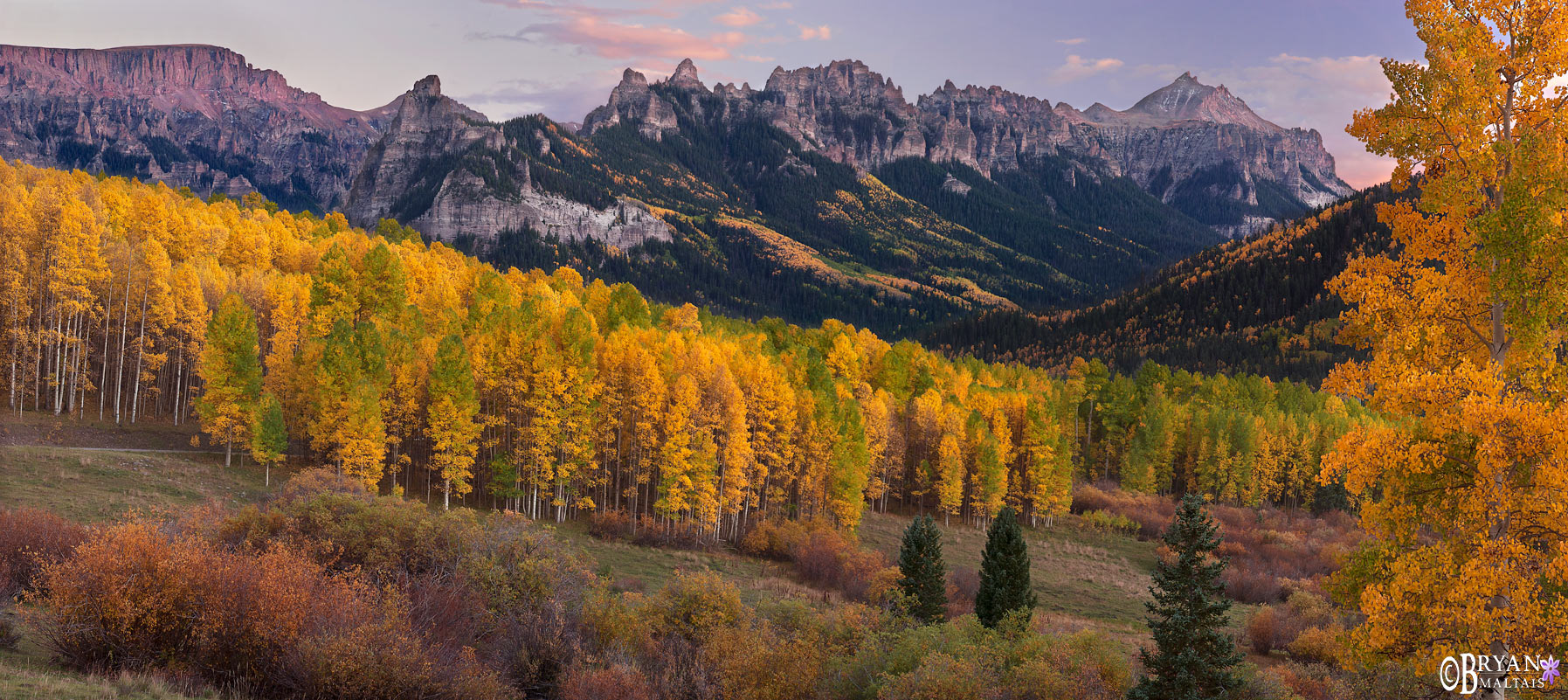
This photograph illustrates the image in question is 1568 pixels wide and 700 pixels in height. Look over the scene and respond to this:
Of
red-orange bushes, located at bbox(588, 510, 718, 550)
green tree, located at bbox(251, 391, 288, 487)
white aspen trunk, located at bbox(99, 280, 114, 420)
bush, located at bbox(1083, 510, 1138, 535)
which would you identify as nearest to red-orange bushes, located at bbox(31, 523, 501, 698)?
green tree, located at bbox(251, 391, 288, 487)

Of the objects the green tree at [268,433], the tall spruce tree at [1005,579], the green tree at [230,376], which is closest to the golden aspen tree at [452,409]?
the green tree at [268,433]

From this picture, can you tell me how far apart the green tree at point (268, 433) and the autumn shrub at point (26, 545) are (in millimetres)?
19859

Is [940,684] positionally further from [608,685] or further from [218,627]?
[218,627]

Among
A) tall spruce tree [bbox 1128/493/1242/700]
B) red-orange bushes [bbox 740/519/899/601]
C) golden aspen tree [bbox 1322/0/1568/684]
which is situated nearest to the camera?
golden aspen tree [bbox 1322/0/1568/684]

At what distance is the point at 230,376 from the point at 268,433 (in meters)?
5.98

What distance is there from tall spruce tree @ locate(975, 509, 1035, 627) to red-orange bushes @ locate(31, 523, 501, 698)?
25.1m

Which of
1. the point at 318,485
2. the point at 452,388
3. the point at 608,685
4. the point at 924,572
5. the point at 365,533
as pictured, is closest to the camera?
the point at 608,685

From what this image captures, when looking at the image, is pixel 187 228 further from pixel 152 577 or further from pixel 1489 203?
pixel 1489 203

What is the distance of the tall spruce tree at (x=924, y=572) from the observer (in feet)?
122

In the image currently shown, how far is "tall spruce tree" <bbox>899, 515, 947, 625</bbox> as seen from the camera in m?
37.3

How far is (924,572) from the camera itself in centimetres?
3794

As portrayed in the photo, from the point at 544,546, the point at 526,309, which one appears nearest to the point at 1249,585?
the point at 544,546

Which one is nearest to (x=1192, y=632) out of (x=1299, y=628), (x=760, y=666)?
(x=760, y=666)

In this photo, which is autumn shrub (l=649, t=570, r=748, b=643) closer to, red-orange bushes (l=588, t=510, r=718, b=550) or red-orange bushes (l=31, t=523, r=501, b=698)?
red-orange bushes (l=31, t=523, r=501, b=698)
